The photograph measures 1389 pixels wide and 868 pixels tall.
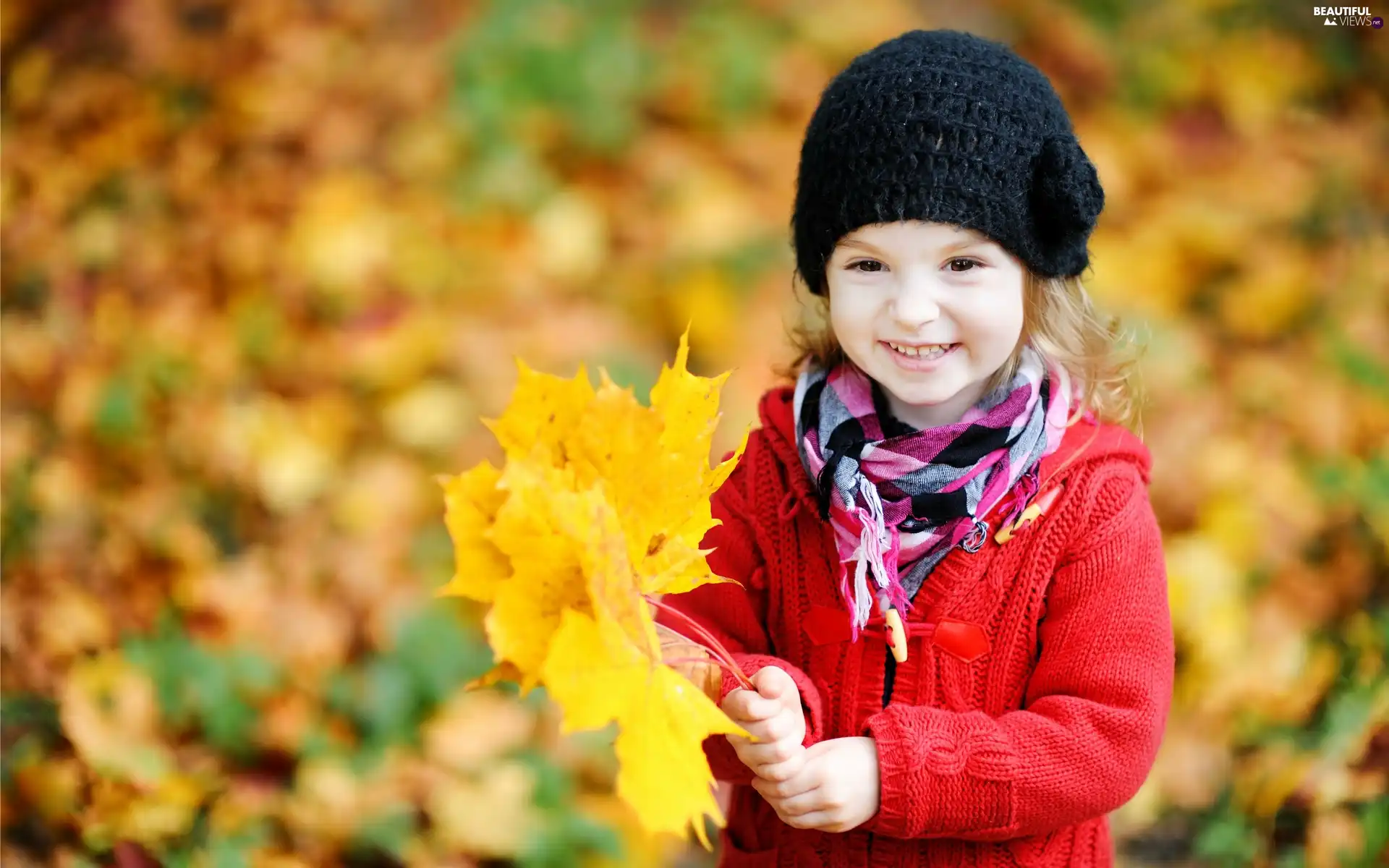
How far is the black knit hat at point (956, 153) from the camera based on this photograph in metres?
1.17

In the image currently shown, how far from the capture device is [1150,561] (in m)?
1.25

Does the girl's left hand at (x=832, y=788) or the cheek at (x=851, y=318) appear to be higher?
the cheek at (x=851, y=318)

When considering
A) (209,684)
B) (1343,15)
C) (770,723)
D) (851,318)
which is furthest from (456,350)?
(1343,15)

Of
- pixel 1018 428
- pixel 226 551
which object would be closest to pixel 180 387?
pixel 226 551

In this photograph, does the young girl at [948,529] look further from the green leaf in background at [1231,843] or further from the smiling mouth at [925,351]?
the green leaf in background at [1231,843]

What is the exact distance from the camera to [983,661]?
1.24 m

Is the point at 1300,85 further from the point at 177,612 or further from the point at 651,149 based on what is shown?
the point at 177,612

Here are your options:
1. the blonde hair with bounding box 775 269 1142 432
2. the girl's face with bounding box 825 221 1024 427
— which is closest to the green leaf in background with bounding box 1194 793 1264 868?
the blonde hair with bounding box 775 269 1142 432

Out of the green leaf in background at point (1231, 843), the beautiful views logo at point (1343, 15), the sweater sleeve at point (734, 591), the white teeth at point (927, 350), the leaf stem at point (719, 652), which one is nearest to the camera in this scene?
the leaf stem at point (719, 652)

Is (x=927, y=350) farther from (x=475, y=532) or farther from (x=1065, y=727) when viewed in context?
(x=475, y=532)

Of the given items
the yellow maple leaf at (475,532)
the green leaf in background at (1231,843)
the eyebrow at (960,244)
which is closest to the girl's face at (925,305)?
the eyebrow at (960,244)

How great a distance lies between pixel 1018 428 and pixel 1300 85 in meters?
2.70

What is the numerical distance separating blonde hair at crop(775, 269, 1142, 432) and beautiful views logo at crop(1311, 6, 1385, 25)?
249cm

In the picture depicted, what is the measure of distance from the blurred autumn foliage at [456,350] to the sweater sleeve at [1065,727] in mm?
708
